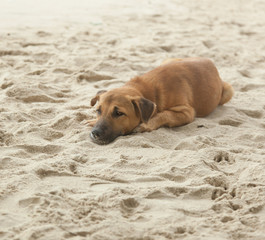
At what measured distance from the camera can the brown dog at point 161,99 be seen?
5.19 m

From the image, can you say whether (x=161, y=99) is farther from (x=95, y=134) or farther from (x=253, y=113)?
(x=253, y=113)

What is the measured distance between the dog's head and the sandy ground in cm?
15

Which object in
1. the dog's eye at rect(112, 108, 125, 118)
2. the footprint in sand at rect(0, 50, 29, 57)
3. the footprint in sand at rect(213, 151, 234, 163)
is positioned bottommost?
the footprint in sand at rect(213, 151, 234, 163)

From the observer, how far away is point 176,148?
498 cm

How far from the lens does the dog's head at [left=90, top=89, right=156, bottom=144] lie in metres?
5.14

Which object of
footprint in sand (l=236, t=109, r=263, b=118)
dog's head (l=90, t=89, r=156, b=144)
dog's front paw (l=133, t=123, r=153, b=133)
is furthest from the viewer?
A: footprint in sand (l=236, t=109, r=263, b=118)

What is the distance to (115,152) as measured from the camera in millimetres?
4805

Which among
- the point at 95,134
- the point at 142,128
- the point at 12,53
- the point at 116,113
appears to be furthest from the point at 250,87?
the point at 12,53

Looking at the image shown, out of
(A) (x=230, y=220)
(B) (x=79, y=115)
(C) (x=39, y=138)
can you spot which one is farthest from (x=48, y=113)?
(A) (x=230, y=220)

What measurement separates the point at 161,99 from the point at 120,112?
2.58ft

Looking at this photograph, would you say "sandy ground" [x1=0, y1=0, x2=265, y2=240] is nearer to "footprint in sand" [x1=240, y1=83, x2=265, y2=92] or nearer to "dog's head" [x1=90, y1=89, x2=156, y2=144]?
"footprint in sand" [x1=240, y1=83, x2=265, y2=92]

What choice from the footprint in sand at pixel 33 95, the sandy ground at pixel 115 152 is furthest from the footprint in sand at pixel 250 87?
the footprint in sand at pixel 33 95

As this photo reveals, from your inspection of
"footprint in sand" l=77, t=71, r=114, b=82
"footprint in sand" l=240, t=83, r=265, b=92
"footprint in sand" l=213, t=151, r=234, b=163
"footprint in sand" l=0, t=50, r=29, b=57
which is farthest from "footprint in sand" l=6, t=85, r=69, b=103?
"footprint in sand" l=240, t=83, r=265, b=92

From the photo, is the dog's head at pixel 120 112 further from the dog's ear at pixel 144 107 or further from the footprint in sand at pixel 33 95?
the footprint in sand at pixel 33 95
